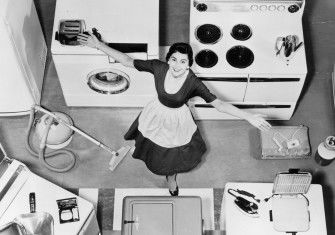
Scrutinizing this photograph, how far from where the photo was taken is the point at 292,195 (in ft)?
12.8

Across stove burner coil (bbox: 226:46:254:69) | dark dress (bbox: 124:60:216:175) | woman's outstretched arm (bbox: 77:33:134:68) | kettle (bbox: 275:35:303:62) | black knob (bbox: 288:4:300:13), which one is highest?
black knob (bbox: 288:4:300:13)

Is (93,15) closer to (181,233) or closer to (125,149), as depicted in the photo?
(125,149)

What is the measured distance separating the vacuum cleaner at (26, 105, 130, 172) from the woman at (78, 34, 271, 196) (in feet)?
1.36

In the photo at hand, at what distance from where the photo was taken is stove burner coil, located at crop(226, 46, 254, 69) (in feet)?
14.5

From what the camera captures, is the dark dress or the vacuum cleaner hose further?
the vacuum cleaner hose

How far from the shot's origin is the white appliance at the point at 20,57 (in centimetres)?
422

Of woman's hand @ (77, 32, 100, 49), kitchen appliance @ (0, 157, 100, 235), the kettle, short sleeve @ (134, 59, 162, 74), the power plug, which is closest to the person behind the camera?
kitchen appliance @ (0, 157, 100, 235)

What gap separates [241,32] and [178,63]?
3.13 ft

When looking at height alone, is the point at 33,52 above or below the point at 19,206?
above

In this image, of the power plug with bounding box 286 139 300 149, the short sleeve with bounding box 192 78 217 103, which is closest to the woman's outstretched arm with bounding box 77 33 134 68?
the short sleeve with bounding box 192 78 217 103

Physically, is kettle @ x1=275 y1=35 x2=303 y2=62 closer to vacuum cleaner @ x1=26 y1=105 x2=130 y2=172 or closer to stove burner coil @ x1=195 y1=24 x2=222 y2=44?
stove burner coil @ x1=195 y1=24 x2=222 y2=44

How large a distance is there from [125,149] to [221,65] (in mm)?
938

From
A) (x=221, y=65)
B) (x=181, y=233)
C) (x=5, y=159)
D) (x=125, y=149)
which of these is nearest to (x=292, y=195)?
(x=181, y=233)

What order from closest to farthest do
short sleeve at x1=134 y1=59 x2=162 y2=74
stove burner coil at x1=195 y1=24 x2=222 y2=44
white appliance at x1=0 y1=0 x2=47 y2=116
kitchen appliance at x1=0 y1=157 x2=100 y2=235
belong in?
kitchen appliance at x1=0 y1=157 x2=100 y2=235, short sleeve at x1=134 y1=59 x2=162 y2=74, white appliance at x1=0 y1=0 x2=47 y2=116, stove burner coil at x1=195 y1=24 x2=222 y2=44
